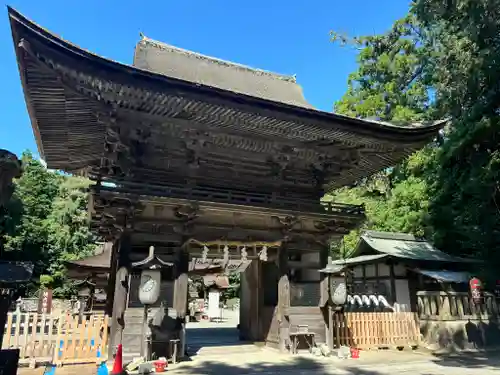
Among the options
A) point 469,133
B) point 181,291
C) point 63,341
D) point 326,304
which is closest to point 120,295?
point 181,291

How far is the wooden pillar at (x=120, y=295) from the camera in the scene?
8.91 m

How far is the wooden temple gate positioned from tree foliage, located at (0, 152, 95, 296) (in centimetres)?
2368

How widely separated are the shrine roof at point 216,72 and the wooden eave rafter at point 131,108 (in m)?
2.18

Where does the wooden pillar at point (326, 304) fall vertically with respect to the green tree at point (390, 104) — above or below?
below

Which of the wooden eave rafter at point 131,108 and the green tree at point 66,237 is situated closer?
the wooden eave rafter at point 131,108

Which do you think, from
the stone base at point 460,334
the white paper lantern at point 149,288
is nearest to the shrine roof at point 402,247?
the stone base at point 460,334

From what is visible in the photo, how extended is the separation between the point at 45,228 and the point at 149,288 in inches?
1302

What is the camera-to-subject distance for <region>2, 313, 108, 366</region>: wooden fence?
9.05m

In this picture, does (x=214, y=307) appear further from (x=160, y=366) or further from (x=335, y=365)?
(x=160, y=366)

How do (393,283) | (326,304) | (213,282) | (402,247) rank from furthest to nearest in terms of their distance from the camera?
(213,282) → (402,247) → (393,283) → (326,304)

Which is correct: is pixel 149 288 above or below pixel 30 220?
below

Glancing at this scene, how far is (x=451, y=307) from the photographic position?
12797mm

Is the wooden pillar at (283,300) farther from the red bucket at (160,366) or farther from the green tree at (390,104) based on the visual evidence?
the green tree at (390,104)

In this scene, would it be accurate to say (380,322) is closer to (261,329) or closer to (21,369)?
(261,329)
